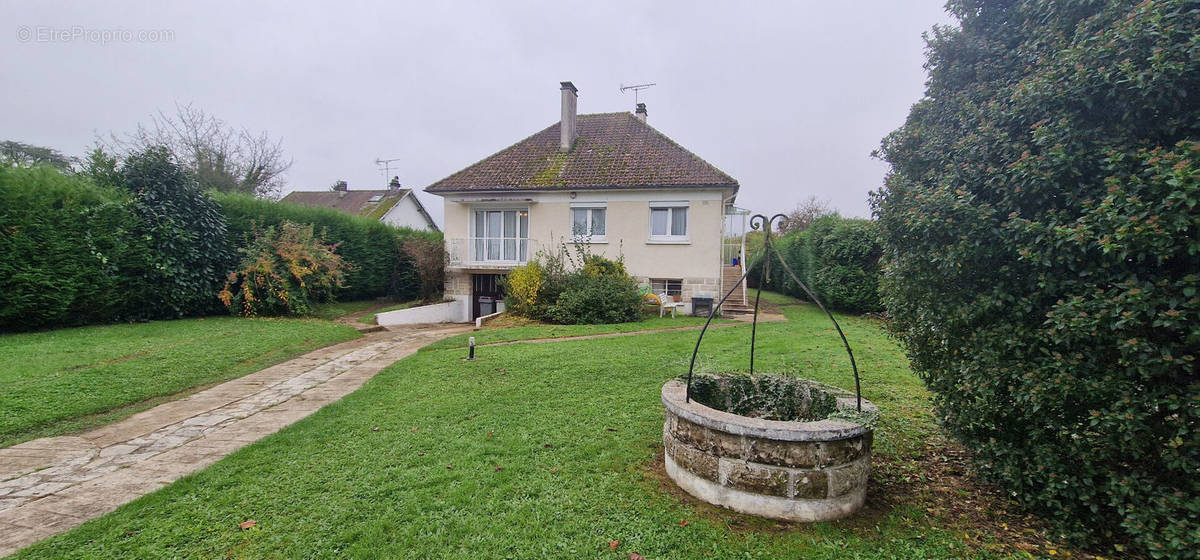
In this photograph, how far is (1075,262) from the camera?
8.61 ft

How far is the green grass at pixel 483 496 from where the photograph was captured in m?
2.93

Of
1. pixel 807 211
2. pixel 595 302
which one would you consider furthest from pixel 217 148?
pixel 807 211

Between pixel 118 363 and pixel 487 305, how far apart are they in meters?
11.1

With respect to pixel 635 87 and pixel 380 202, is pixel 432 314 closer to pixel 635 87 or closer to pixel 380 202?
pixel 635 87

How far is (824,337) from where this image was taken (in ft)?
33.6

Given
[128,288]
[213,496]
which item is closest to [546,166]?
[128,288]

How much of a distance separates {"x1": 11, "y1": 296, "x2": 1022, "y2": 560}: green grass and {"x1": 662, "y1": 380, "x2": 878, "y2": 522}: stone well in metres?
0.11

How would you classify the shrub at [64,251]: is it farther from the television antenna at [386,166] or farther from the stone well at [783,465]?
the television antenna at [386,166]

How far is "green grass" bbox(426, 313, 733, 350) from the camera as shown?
33.8 feet

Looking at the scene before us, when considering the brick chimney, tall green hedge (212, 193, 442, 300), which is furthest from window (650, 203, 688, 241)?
tall green hedge (212, 193, 442, 300)

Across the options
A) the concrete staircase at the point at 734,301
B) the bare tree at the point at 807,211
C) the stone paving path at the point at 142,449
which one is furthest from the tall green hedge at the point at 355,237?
the bare tree at the point at 807,211

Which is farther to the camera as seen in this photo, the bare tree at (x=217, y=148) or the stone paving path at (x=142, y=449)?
the bare tree at (x=217, y=148)

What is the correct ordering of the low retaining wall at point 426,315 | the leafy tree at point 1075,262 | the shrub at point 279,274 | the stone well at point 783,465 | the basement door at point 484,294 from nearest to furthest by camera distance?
1. the leafy tree at point 1075,262
2. the stone well at point 783,465
3. the shrub at point 279,274
4. the low retaining wall at point 426,315
5. the basement door at point 484,294

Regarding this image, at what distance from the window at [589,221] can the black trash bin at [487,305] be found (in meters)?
4.22
